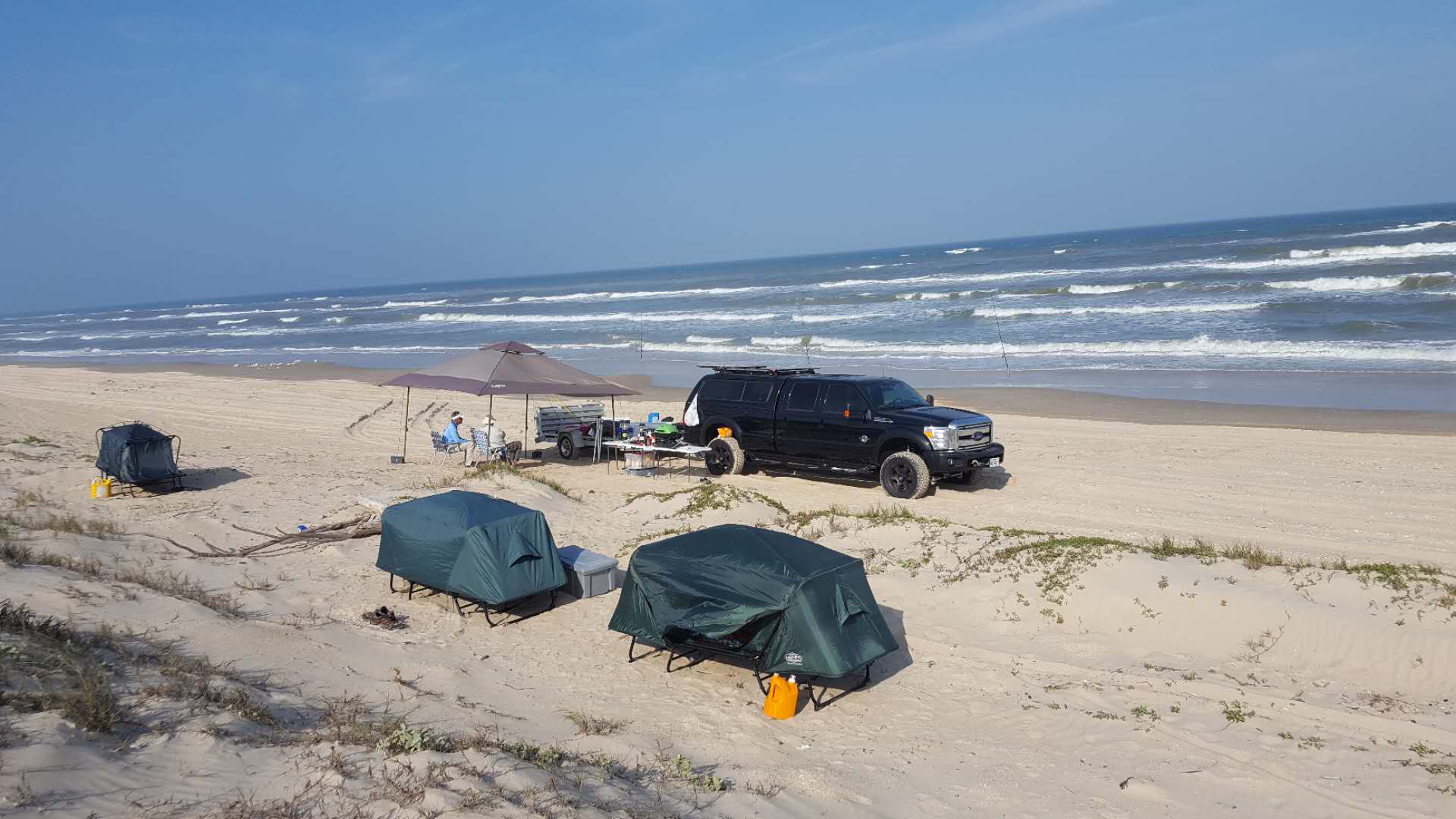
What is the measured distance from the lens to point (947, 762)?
6961mm

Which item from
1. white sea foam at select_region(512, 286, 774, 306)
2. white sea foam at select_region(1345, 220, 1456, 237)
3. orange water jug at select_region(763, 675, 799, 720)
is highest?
white sea foam at select_region(1345, 220, 1456, 237)

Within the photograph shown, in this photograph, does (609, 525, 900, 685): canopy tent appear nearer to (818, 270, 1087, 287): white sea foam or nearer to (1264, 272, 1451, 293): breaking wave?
(1264, 272, 1451, 293): breaking wave

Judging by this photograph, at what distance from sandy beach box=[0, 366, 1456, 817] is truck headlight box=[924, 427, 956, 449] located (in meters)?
0.84

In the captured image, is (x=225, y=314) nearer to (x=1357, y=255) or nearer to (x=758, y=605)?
(x=1357, y=255)

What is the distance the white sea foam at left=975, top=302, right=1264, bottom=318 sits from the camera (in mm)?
37125

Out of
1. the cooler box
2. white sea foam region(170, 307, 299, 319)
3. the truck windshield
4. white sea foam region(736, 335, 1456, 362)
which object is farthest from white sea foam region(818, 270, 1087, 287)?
the cooler box

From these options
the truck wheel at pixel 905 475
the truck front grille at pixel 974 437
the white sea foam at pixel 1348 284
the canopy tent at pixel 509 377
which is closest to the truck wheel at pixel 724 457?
the canopy tent at pixel 509 377

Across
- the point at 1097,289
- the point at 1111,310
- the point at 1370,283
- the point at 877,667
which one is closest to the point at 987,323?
the point at 1111,310

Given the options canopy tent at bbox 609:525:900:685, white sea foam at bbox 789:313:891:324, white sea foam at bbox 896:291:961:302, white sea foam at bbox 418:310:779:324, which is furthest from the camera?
white sea foam at bbox 418:310:779:324

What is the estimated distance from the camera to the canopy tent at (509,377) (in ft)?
53.0

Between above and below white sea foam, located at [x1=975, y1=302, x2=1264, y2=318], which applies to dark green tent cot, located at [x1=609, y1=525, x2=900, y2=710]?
below

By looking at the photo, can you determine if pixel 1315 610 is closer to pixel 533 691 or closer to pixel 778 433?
pixel 533 691

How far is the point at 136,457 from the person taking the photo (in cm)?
1408

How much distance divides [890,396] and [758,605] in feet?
25.8
